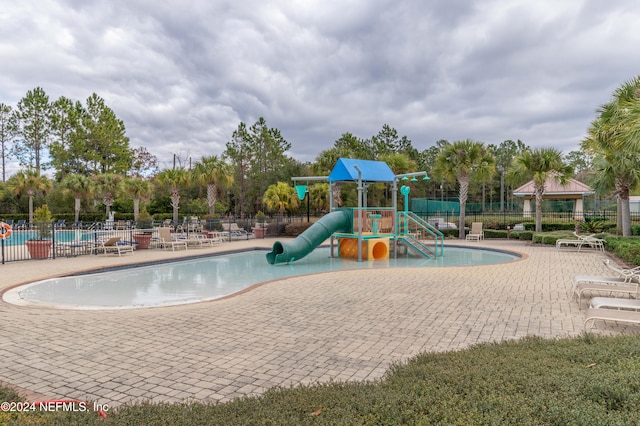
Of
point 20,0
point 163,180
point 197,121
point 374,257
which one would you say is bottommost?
point 374,257

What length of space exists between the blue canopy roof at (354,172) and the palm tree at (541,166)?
8565 millimetres

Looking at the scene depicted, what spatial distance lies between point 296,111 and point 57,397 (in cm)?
2412

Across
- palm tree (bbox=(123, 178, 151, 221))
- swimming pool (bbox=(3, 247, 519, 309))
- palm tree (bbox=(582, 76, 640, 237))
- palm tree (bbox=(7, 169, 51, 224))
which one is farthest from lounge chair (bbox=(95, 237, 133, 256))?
palm tree (bbox=(7, 169, 51, 224))

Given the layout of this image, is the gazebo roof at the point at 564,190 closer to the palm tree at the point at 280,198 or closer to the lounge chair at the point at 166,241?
the palm tree at the point at 280,198

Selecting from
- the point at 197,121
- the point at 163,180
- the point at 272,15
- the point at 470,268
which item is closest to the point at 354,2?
the point at 272,15

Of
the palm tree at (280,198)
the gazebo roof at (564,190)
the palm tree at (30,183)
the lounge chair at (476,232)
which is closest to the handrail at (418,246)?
the lounge chair at (476,232)

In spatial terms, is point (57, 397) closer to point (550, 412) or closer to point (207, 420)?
point (207, 420)

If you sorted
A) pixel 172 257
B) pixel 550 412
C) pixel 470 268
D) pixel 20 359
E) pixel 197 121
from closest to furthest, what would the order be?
pixel 550 412, pixel 20 359, pixel 470 268, pixel 172 257, pixel 197 121

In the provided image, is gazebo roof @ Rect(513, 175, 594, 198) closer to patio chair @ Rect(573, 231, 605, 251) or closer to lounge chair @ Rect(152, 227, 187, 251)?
patio chair @ Rect(573, 231, 605, 251)

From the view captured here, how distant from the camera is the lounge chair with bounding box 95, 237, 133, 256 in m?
16.1

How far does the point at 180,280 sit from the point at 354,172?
786 centimetres

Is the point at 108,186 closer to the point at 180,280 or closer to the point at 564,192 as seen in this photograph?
the point at 180,280

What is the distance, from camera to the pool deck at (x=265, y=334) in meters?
4.08

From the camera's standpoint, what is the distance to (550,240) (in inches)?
738
